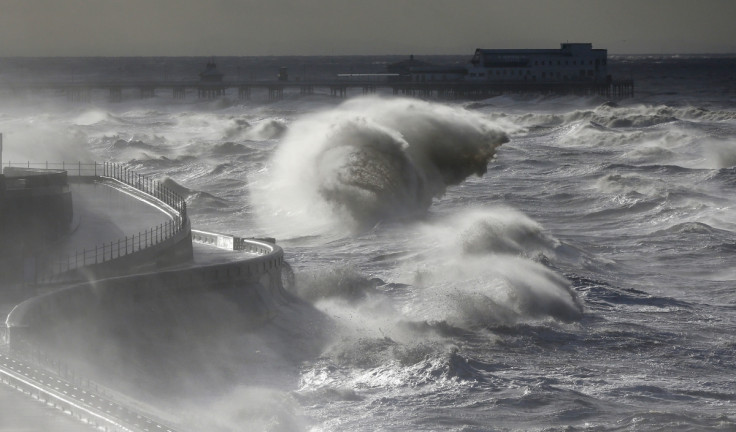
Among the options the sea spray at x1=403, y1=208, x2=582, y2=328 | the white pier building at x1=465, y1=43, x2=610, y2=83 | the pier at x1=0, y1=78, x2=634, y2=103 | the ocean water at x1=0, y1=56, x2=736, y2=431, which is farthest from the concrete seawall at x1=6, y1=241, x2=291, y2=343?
the white pier building at x1=465, y1=43, x2=610, y2=83

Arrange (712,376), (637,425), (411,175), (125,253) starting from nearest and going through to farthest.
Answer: (637,425) < (712,376) < (125,253) < (411,175)

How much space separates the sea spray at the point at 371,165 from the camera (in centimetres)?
4109

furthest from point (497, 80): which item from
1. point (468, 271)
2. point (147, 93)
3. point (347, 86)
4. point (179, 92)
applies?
point (468, 271)

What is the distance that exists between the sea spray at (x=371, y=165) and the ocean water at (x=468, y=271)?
0.11 metres

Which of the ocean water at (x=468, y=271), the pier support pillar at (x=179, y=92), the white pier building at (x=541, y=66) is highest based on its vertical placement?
the white pier building at (x=541, y=66)

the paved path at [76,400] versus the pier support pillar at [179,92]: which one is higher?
the paved path at [76,400]

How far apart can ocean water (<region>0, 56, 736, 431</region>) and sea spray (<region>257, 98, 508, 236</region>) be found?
11 centimetres

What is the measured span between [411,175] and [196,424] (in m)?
28.9

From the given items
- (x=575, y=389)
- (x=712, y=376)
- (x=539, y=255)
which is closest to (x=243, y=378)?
(x=575, y=389)

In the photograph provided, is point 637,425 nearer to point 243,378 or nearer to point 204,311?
point 243,378

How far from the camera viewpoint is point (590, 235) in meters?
37.6

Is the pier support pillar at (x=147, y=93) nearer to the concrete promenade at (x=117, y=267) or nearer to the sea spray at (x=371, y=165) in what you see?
the sea spray at (x=371, y=165)

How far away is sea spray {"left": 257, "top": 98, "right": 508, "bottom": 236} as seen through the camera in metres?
41.1

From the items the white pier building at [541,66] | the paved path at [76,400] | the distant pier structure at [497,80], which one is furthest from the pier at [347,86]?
the paved path at [76,400]
